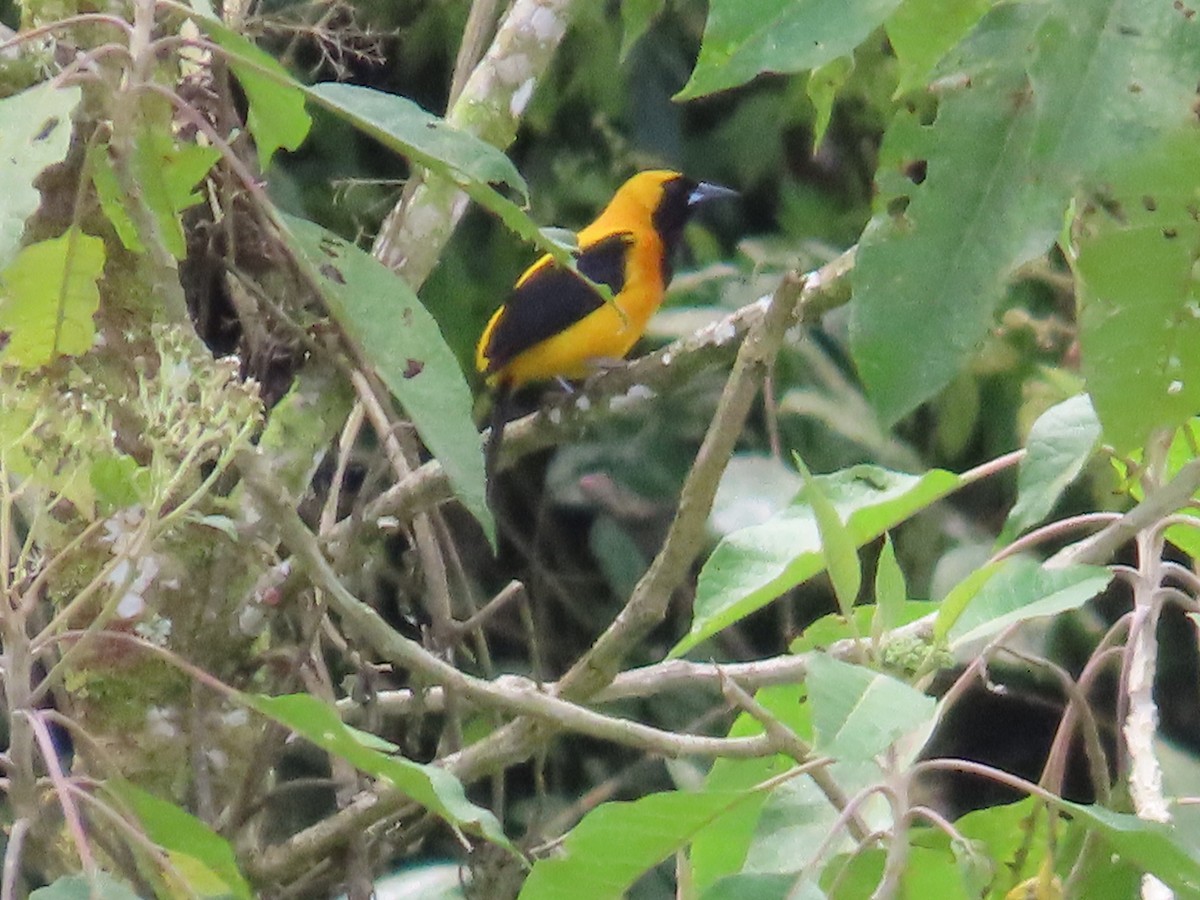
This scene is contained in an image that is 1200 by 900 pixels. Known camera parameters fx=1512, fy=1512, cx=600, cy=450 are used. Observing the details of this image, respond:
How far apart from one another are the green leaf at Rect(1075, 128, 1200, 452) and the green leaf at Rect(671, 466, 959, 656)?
9.8 inches

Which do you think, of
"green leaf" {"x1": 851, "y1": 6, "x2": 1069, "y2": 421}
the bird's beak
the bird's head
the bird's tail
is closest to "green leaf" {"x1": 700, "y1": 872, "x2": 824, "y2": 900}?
"green leaf" {"x1": 851, "y1": 6, "x2": 1069, "y2": 421}

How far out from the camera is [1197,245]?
2.28 ft

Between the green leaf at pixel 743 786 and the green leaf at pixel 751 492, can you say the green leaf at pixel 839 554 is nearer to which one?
the green leaf at pixel 743 786

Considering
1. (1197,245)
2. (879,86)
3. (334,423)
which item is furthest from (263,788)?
(879,86)

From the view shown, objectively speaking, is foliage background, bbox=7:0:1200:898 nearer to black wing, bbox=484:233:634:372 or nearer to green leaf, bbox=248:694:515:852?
green leaf, bbox=248:694:515:852

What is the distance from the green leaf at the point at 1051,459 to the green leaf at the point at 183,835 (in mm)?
545

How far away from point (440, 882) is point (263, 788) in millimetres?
241

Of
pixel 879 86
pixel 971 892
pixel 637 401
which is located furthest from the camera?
pixel 879 86

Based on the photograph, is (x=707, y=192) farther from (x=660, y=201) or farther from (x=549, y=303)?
(x=549, y=303)

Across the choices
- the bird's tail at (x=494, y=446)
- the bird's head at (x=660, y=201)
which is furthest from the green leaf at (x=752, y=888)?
the bird's head at (x=660, y=201)

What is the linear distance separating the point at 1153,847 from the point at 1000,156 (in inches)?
15.7

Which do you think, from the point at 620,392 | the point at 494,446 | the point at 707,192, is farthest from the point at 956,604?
the point at 707,192

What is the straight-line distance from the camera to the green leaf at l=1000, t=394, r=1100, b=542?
1.00m

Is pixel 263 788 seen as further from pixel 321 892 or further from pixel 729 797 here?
pixel 729 797
